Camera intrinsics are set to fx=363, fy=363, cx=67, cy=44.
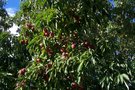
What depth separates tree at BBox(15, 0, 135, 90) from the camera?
480cm

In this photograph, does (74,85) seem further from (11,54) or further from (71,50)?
(11,54)

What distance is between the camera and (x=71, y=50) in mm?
5188

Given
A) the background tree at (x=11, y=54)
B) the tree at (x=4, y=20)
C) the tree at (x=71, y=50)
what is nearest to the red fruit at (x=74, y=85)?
the tree at (x=71, y=50)

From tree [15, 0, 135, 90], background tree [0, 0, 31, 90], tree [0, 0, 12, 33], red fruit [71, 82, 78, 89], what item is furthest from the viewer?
tree [0, 0, 12, 33]

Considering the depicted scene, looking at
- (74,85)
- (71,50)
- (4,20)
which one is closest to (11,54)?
(71,50)

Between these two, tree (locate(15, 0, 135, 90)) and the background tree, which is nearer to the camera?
tree (locate(15, 0, 135, 90))

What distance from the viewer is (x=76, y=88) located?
16.4 ft

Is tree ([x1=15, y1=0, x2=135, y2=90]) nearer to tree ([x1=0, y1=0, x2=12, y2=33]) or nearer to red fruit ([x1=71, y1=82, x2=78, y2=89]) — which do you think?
red fruit ([x1=71, y1=82, x2=78, y2=89])

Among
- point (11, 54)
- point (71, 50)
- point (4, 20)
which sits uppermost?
point (4, 20)

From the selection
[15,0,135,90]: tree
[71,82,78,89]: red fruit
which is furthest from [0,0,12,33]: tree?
[71,82,78,89]: red fruit

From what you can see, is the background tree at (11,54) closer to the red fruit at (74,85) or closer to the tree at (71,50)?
the tree at (71,50)

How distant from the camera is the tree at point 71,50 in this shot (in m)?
4.80

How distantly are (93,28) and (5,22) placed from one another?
21.3ft

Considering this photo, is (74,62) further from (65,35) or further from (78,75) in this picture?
(65,35)
